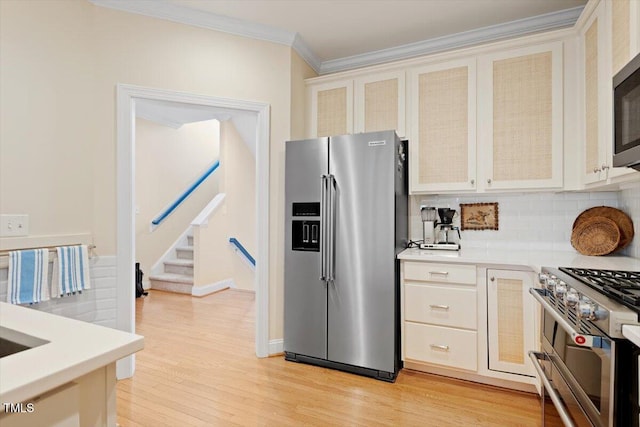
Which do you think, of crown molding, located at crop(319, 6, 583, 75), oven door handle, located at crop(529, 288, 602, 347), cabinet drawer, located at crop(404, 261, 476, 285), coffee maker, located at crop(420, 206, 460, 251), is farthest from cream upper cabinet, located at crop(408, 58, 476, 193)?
oven door handle, located at crop(529, 288, 602, 347)

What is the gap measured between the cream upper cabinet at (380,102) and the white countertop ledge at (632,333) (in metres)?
2.07

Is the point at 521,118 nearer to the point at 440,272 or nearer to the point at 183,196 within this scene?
the point at 440,272

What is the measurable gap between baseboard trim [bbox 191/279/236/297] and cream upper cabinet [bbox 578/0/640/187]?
4615 millimetres

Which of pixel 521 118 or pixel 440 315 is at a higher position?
pixel 521 118

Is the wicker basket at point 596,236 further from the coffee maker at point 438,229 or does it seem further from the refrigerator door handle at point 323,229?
the refrigerator door handle at point 323,229

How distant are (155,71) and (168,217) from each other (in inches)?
148

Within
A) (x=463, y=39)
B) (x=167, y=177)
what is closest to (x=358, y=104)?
(x=463, y=39)

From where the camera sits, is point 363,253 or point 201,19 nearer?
point 363,253

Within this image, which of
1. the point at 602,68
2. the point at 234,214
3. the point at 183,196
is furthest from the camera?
the point at 183,196

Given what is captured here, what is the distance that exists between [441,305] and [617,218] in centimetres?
134

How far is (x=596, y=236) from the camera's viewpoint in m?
2.38

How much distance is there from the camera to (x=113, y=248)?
2.47 m

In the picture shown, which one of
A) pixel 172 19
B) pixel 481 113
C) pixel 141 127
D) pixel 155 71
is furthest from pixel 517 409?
pixel 141 127

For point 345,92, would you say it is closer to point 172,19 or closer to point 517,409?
point 172,19
